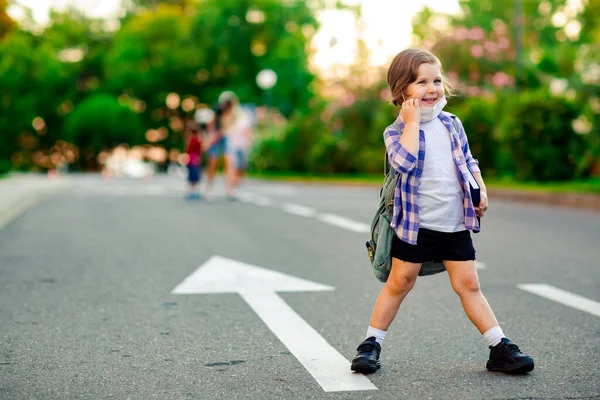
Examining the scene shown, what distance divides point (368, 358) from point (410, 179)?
766 millimetres

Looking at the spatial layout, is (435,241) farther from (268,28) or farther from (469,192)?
(268,28)

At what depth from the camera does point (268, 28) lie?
56.2 metres

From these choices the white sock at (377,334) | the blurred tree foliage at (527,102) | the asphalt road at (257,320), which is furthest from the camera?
the blurred tree foliage at (527,102)

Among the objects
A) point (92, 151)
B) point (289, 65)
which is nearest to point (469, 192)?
point (289, 65)

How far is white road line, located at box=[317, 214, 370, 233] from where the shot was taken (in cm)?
1091

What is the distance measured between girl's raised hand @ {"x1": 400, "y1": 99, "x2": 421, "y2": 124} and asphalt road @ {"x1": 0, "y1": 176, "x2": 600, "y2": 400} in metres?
1.06

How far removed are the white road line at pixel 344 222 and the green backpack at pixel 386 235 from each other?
21.6 feet

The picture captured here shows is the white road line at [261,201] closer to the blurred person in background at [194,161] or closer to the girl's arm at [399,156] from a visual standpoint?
the blurred person in background at [194,161]

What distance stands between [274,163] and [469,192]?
32463mm

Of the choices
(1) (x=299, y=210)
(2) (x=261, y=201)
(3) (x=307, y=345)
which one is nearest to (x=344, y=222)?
(1) (x=299, y=210)

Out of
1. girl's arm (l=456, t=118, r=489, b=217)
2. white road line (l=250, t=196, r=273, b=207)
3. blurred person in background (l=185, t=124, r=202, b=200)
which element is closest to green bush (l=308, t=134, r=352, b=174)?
blurred person in background (l=185, t=124, r=202, b=200)

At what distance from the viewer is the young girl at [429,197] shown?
387 cm

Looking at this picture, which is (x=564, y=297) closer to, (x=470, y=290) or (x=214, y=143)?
(x=470, y=290)

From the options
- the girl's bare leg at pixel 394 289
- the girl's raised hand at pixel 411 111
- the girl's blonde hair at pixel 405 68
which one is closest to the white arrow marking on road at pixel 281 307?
the girl's bare leg at pixel 394 289
